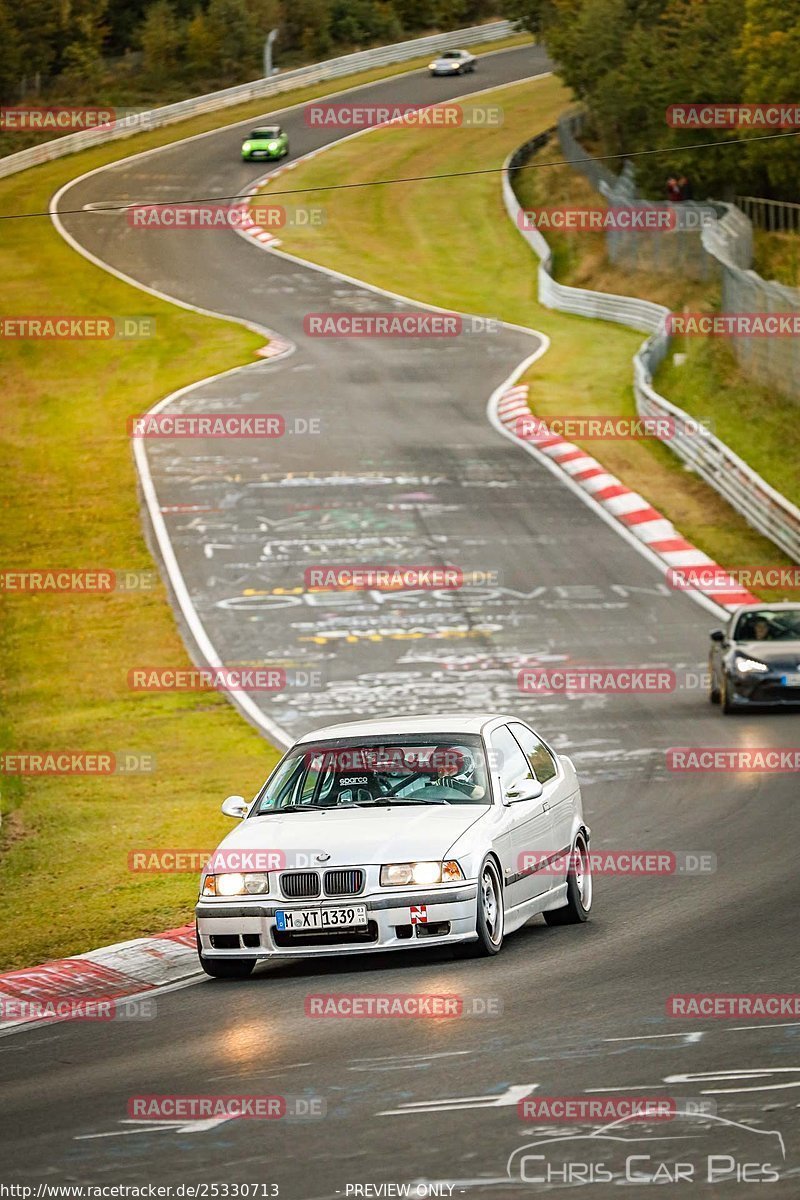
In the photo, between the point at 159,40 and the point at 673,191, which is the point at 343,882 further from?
the point at 159,40

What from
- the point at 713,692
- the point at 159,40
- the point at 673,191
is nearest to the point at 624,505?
the point at 713,692

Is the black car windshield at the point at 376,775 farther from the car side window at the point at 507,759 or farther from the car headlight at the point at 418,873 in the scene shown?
the car headlight at the point at 418,873

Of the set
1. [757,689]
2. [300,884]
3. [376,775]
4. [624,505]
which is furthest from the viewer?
[624,505]

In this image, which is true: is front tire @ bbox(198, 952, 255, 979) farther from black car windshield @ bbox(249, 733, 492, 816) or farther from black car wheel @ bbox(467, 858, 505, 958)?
black car wheel @ bbox(467, 858, 505, 958)

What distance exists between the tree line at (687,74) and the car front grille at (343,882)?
4406 centimetres

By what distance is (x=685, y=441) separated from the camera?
37188 mm

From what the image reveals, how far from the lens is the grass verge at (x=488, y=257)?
35.5m

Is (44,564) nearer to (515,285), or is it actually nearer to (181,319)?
(181,319)

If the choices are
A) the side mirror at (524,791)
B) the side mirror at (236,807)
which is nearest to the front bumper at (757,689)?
the side mirror at (524,791)

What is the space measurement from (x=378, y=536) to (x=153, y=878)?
59.8 ft

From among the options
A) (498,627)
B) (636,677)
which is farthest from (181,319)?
(636,677)

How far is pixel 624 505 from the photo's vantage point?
34.2 meters

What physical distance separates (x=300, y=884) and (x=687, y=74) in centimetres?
5160

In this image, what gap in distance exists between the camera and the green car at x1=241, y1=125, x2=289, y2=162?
74688 millimetres
